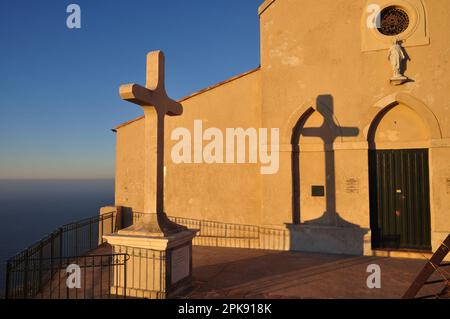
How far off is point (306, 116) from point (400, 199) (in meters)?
3.63

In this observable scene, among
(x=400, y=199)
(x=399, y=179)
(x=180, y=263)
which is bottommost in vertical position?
(x=180, y=263)

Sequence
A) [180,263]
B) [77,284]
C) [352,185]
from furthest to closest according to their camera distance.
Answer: [352,185] → [77,284] → [180,263]

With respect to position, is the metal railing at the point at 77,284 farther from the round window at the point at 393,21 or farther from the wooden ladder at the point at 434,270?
the round window at the point at 393,21

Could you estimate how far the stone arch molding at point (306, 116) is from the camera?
399 inches

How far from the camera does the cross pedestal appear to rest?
5953 mm

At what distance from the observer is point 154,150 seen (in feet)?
21.4

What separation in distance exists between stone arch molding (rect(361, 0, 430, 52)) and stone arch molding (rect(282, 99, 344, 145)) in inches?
80.3

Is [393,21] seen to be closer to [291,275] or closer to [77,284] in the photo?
[291,275]

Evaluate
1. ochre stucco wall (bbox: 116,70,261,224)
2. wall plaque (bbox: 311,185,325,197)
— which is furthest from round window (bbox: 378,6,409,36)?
wall plaque (bbox: 311,185,325,197)

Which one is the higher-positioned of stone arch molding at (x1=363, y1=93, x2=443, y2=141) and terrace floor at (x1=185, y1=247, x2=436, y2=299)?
stone arch molding at (x1=363, y1=93, x2=443, y2=141)

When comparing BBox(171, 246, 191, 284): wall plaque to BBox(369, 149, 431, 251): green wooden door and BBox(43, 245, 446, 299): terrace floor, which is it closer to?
BBox(43, 245, 446, 299): terrace floor

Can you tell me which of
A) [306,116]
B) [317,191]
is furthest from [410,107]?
[317,191]
